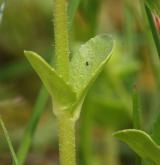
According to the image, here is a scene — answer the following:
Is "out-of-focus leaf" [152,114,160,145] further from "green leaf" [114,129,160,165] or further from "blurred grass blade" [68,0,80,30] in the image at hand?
"blurred grass blade" [68,0,80,30]

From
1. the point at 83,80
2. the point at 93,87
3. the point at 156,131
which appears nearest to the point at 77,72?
the point at 83,80

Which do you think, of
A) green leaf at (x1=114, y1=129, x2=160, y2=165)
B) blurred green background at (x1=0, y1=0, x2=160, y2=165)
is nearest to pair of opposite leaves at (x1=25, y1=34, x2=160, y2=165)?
green leaf at (x1=114, y1=129, x2=160, y2=165)

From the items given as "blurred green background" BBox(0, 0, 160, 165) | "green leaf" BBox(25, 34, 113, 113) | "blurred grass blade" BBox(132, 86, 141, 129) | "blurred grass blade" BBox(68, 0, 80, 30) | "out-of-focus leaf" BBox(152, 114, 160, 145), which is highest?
"blurred grass blade" BBox(68, 0, 80, 30)

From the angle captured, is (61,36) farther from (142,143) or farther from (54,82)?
(142,143)

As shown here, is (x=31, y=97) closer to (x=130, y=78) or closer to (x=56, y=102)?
(x=130, y=78)

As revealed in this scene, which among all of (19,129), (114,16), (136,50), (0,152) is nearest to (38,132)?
(19,129)

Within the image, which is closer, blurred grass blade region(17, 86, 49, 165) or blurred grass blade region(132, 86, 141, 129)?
blurred grass blade region(132, 86, 141, 129)
